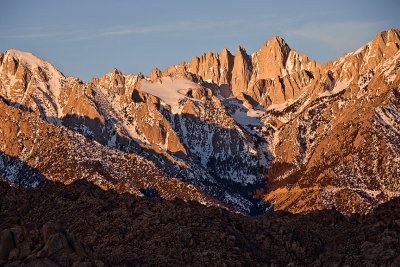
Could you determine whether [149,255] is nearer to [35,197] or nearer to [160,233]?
[160,233]

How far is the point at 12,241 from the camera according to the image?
12838 centimetres

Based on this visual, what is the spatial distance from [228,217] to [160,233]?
15548mm

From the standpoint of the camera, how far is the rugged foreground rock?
5114 inches

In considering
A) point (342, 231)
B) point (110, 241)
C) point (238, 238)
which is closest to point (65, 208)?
point (110, 241)

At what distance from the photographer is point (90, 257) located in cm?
12538

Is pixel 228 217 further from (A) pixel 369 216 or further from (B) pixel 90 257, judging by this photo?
(B) pixel 90 257

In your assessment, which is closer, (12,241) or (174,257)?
(12,241)

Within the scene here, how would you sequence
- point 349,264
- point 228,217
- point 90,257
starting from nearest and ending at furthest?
1. point 90,257
2. point 349,264
3. point 228,217

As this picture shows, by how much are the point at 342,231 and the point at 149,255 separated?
3659 centimetres

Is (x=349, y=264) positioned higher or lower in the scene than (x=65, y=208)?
lower

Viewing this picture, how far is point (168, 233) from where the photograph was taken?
154 m

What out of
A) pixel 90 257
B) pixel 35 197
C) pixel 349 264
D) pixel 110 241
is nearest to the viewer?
pixel 90 257

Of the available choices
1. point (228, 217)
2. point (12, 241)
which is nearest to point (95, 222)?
point (228, 217)

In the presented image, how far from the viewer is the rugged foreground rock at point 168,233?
426ft
